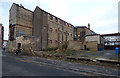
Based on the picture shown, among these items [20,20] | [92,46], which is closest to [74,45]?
[92,46]

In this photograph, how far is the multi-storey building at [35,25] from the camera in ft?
69.8

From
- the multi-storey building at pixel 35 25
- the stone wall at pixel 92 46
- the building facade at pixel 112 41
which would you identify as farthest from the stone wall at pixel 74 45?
the building facade at pixel 112 41

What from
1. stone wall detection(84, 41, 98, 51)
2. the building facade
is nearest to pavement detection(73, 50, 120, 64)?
stone wall detection(84, 41, 98, 51)

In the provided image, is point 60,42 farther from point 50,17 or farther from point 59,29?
point 50,17

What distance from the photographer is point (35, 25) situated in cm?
2433

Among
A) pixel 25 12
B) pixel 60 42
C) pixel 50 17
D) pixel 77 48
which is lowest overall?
pixel 77 48

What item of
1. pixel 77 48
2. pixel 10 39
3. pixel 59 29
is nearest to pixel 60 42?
pixel 59 29

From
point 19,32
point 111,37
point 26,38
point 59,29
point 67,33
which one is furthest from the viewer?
point 111,37

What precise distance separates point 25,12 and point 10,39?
9.47 meters

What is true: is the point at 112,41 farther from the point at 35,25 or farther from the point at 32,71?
the point at 32,71

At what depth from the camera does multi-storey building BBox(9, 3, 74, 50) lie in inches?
837

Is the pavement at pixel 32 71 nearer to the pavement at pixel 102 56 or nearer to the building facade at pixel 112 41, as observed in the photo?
the pavement at pixel 102 56

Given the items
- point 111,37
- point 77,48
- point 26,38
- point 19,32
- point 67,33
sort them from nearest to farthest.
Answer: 1. point 26,38
2. point 19,32
3. point 77,48
4. point 67,33
5. point 111,37

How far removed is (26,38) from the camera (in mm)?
16812
